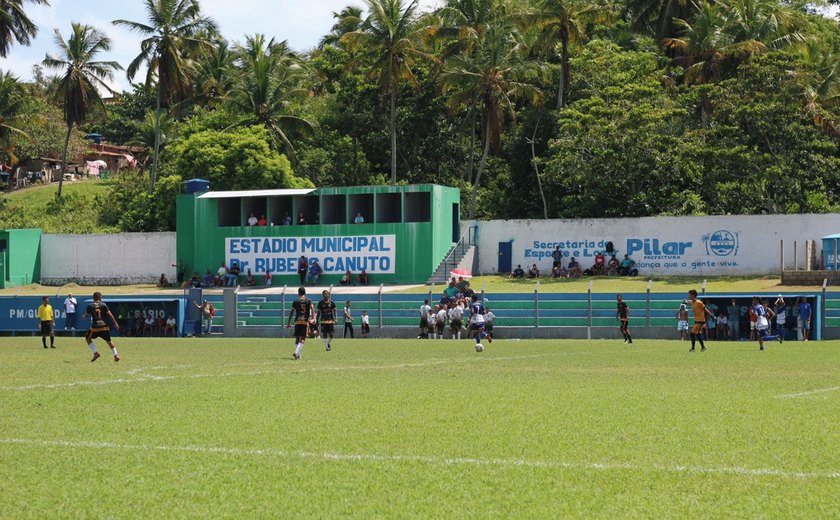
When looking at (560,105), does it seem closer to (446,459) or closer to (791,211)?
(791,211)

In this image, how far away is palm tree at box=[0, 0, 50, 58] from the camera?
67.2m

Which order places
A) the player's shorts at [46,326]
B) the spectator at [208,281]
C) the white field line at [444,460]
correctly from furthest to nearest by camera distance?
1. the spectator at [208,281]
2. the player's shorts at [46,326]
3. the white field line at [444,460]

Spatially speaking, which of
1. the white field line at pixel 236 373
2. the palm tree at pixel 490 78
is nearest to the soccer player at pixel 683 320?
the white field line at pixel 236 373

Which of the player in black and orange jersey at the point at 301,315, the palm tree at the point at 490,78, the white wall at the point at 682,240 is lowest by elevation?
the player in black and orange jersey at the point at 301,315

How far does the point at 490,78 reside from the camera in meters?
61.2

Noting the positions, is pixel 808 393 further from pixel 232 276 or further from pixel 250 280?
pixel 232 276

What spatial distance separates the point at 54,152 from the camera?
10081 cm

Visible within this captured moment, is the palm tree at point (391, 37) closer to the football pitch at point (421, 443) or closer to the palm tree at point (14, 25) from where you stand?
the palm tree at point (14, 25)

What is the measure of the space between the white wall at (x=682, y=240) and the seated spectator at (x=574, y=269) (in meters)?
0.59

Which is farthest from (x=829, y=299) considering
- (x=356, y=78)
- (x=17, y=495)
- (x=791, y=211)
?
(x=356, y=78)

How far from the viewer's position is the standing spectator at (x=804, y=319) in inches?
1478

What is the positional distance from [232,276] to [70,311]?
12.7 metres

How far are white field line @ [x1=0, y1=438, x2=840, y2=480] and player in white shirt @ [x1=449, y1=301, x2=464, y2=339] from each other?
28.3m

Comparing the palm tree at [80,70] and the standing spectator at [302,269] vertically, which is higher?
the palm tree at [80,70]
